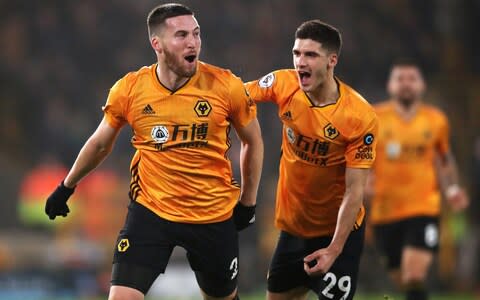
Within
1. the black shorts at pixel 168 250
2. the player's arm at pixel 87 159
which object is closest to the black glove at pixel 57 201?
the player's arm at pixel 87 159

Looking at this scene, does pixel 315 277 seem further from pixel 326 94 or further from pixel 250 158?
pixel 326 94

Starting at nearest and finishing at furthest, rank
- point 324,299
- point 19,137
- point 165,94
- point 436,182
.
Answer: point 165,94, point 324,299, point 436,182, point 19,137

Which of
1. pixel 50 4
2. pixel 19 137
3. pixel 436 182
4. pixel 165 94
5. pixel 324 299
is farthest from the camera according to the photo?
pixel 50 4

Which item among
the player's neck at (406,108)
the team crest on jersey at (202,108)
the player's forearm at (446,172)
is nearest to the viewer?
the team crest on jersey at (202,108)

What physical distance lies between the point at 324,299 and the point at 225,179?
3.61 ft

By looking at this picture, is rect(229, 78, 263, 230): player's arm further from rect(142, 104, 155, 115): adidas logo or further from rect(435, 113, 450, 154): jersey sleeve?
rect(435, 113, 450, 154): jersey sleeve

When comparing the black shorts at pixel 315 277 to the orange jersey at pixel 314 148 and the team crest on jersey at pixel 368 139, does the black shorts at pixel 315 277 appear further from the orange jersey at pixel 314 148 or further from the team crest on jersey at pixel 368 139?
the team crest on jersey at pixel 368 139

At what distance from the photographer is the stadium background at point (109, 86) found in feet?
50.4

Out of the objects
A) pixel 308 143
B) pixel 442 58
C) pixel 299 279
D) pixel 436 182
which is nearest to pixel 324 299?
pixel 299 279

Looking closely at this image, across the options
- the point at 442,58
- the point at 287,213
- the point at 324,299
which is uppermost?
the point at 442,58

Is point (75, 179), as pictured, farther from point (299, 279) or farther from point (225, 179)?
point (299, 279)

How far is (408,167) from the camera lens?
34.1 feet

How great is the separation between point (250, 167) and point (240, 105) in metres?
0.51

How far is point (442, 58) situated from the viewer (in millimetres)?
19250
